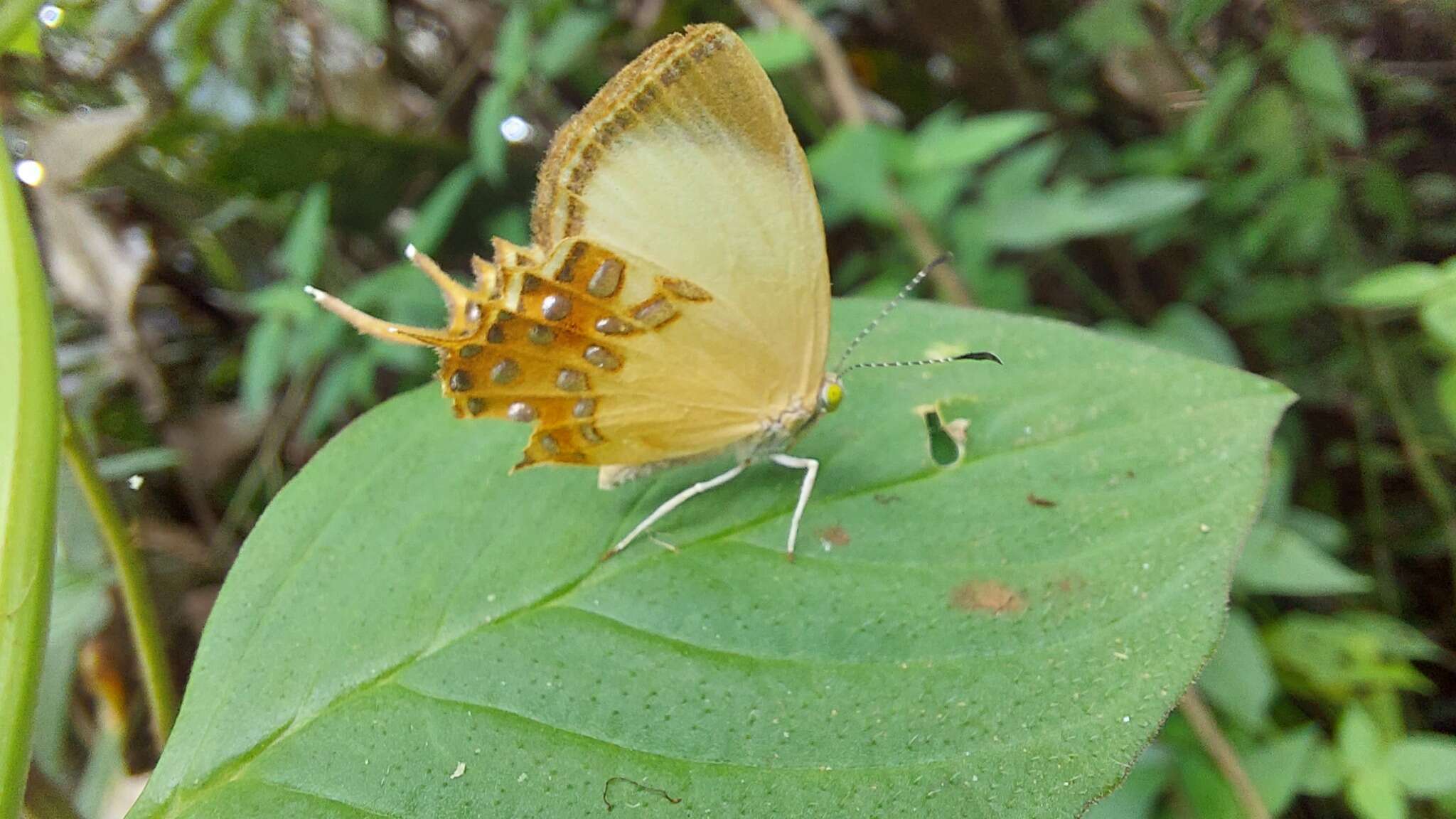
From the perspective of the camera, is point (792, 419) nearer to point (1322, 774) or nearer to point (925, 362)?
point (925, 362)

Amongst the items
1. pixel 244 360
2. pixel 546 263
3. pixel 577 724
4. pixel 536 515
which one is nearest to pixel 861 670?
pixel 577 724

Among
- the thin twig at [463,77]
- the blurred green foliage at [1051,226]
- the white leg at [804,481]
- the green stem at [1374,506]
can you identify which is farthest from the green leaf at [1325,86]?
the thin twig at [463,77]

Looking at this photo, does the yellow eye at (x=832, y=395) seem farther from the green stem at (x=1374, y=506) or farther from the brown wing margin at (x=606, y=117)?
the green stem at (x=1374, y=506)

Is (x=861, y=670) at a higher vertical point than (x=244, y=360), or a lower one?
higher

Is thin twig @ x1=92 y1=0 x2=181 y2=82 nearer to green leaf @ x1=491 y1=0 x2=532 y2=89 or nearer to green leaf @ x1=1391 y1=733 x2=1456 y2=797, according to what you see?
green leaf @ x1=491 y1=0 x2=532 y2=89

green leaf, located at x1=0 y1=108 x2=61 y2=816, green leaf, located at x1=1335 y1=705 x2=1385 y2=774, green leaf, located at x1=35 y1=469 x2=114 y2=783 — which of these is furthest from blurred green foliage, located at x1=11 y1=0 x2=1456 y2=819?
green leaf, located at x1=0 y1=108 x2=61 y2=816

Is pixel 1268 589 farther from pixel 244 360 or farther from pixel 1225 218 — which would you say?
pixel 244 360
